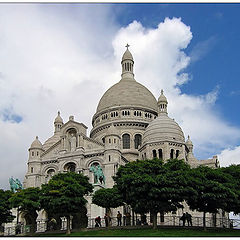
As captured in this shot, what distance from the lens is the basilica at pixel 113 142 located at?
2494 inches

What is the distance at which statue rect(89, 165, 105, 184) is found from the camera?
2266 inches

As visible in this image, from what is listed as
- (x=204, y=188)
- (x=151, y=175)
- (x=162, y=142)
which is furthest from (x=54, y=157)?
(x=204, y=188)

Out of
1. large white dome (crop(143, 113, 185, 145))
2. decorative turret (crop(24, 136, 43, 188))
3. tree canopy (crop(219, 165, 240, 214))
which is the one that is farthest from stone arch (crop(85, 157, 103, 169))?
tree canopy (crop(219, 165, 240, 214))

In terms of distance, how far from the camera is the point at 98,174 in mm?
57625

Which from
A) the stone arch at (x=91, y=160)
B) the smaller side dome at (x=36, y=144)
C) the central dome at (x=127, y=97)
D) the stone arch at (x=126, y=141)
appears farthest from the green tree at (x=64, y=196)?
the central dome at (x=127, y=97)

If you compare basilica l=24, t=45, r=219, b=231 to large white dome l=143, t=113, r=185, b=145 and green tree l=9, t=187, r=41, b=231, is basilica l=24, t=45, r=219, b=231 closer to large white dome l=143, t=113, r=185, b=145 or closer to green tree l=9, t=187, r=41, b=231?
large white dome l=143, t=113, r=185, b=145

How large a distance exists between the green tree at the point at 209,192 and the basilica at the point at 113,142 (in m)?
17.5

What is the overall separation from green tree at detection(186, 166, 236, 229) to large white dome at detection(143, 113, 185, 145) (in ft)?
93.3

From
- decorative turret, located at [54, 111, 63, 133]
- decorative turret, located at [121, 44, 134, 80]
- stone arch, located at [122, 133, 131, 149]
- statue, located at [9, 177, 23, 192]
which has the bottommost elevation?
statue, located at [9, 177, 23, 192]

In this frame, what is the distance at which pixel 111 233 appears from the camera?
3681cm

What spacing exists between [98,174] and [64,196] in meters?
15.9

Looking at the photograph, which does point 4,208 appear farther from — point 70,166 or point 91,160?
point 70,166

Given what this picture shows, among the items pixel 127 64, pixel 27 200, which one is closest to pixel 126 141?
pixel 127 64

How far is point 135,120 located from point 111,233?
47.8 metres
